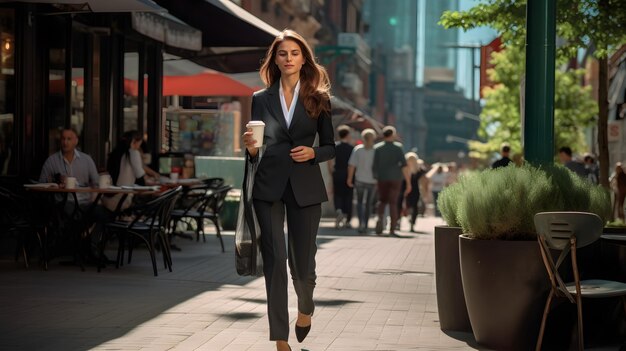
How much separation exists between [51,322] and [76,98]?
825cm

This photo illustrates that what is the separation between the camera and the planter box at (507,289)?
7.59 meters

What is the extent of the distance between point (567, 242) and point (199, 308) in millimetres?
3472

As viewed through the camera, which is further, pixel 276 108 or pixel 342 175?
pixel 342 175

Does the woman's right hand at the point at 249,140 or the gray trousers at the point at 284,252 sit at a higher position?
the woman's right hand at the point at 249,140

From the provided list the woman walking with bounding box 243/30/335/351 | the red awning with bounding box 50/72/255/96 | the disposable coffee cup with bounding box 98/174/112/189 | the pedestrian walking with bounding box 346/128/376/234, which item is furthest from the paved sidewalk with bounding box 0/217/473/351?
the pedestrian walking with bounding box 346/128/376/234

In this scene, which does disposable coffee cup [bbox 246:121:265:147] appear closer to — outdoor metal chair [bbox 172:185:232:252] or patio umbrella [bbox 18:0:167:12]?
patio umbrella [bbox 18:0:167:12]

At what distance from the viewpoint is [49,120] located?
50.2 feet

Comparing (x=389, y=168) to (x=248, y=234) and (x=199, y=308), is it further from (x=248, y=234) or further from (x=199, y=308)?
(x=248, y=234)

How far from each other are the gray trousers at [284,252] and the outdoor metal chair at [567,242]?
1.29 meters

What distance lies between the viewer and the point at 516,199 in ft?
25.6

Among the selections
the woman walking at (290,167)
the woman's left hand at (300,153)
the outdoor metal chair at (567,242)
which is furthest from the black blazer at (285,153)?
the outdoor metal chair at (567,242)

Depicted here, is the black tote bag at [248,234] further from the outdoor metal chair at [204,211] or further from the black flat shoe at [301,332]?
the outdoor metal chair at [204,211]

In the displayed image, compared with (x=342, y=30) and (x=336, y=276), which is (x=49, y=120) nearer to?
(x=336, y=276)

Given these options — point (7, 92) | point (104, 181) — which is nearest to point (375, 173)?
point (7, 92)
